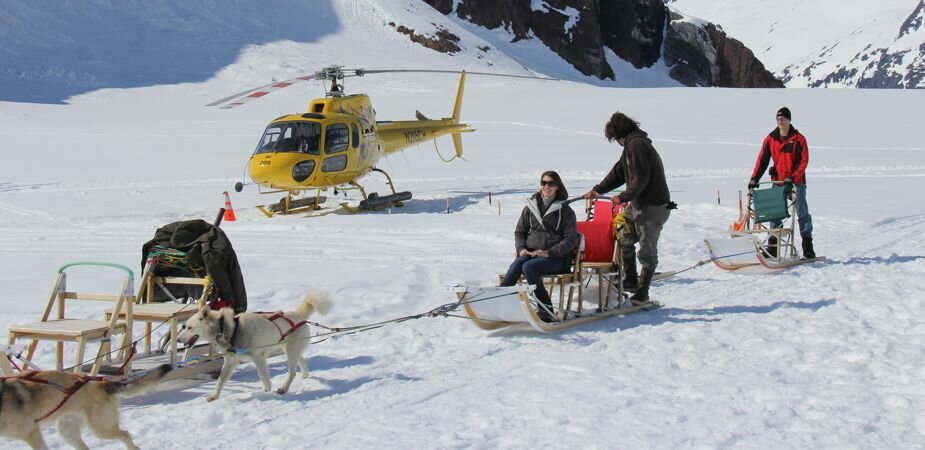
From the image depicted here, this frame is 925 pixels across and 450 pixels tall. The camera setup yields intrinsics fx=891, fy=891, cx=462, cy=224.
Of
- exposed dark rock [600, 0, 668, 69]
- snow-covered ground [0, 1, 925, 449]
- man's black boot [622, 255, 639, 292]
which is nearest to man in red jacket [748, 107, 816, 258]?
snow-covered ground [0, 1, 925, 449]

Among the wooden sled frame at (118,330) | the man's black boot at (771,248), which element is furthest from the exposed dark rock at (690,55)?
the wooden sled frame at (118,330)

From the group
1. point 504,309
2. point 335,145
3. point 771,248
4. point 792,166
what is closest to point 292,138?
point 335,145

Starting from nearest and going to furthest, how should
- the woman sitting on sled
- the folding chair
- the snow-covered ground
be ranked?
1. the snow-covered ground
2. the woman sitting on sled
3. the folding chair

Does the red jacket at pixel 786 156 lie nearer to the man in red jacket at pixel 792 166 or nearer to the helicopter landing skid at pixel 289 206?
the man in red jacket at pixel 792 166

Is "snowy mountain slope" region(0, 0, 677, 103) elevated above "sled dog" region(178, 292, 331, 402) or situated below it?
above

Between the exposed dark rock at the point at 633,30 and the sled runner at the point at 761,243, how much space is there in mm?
84858

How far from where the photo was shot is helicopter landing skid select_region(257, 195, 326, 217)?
1739cm

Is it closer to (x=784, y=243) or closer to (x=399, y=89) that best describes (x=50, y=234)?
(x=784, y=243)

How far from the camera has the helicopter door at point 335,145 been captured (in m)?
17.3

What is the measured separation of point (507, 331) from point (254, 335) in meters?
2.43

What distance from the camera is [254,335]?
233 inches

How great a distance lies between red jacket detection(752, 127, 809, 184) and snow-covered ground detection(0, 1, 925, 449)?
3.90ft

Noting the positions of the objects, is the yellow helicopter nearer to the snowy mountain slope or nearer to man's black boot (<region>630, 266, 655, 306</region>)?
man's black boot (<region>630, 266, 655, 306</region>)

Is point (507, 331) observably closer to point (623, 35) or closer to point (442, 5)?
point (442, 5)
